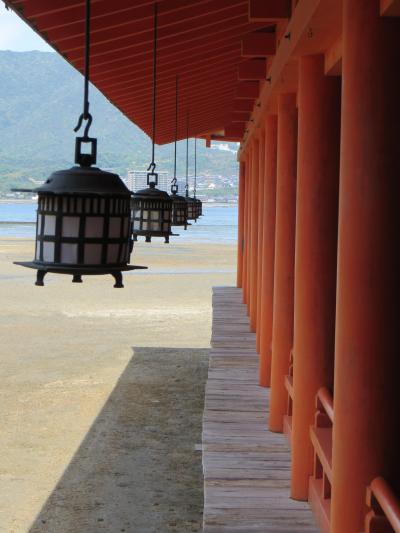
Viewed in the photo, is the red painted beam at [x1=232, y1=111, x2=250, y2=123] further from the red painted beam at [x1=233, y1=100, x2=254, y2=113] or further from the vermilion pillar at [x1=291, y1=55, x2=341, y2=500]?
the vermilion pillar at [x1=291, y1=55, x2=341, y2=500]

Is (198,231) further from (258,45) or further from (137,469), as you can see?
(258,45)

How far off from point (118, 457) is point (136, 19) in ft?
14.7

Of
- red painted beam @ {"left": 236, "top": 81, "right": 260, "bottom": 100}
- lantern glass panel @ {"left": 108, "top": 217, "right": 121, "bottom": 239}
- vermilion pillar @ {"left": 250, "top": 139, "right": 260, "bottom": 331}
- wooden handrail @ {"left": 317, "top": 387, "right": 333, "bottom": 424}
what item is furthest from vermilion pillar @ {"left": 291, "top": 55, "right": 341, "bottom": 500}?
vermilion pillar @ {"left": 250, "top": 139, "right": 260, "bottom": 331}

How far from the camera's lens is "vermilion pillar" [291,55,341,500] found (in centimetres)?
497

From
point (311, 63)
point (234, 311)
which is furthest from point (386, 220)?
point (234, 311)

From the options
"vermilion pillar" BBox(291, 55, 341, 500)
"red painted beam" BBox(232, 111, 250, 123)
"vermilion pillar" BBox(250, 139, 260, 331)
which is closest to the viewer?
"vermilion pillar" BBox(291, 55, 341, 500)

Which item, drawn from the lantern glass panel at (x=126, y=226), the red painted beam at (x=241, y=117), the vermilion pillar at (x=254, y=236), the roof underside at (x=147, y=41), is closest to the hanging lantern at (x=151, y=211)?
the roof underside at (x=147, y=41)

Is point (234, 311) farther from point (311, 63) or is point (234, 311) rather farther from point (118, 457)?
point (311, 63)

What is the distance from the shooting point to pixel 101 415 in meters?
10.3

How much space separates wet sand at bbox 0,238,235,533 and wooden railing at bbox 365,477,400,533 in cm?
361

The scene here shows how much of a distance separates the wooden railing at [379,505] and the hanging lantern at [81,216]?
1551 millimetres

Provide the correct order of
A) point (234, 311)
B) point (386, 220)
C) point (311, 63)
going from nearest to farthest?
point (386, 220), point (311, 63), point (234, 311)

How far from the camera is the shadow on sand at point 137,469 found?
6.84 meters

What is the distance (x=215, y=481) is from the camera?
536 centimetres
